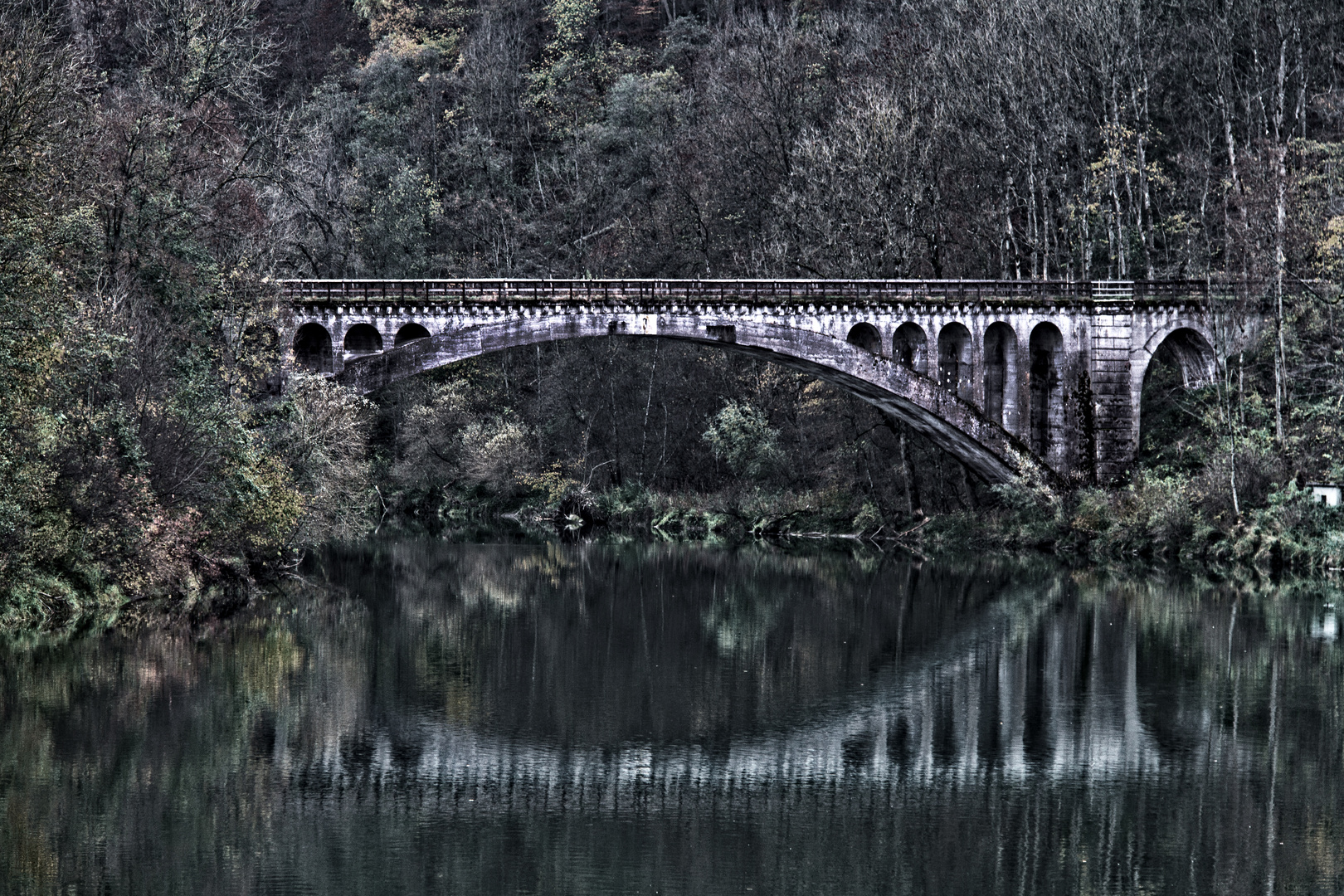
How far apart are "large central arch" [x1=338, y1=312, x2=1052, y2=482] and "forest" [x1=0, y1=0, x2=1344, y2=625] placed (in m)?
2.77

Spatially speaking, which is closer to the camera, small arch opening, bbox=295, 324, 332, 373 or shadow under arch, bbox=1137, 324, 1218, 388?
small arch opening, bbox=295, 324, 332, 373

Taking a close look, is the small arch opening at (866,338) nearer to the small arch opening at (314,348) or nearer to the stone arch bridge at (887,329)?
the stone arch bridge at (887,329)

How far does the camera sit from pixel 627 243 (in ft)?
249

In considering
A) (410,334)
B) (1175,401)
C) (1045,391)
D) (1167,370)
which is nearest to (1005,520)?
(1045,391)

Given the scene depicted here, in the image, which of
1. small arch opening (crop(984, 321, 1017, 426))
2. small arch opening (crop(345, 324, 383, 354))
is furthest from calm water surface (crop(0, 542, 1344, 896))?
small arch opening (crop(345, 324, 383, 354))

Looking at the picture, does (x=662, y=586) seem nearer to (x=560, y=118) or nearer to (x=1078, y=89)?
(x=1078, y=89)

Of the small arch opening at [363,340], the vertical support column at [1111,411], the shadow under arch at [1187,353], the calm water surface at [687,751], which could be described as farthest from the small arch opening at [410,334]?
the shadow under arch at [1187,353]

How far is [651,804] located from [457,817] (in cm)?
260

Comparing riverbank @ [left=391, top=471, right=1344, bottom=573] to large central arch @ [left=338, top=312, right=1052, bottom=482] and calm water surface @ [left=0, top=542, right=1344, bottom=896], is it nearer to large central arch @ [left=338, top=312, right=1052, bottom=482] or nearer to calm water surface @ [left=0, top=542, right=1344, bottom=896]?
large central arch @ [left=338, top=312, right=1052, bottom=482]

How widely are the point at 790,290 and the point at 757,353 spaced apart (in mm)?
2588

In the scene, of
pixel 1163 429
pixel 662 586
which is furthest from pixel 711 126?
pixel 662 586

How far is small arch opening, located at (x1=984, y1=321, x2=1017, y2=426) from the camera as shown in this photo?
5559cm

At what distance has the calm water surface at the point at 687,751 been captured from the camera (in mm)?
17312

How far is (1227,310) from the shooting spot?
51094 mm
